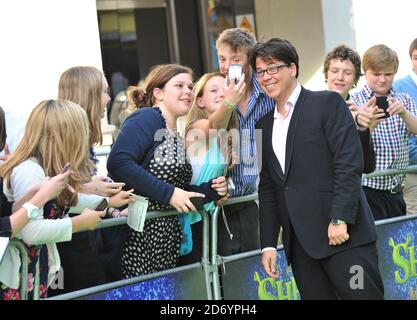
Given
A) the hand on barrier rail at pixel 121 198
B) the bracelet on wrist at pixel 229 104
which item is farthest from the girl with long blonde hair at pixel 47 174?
the bracelet on wrist at pixel 229 104

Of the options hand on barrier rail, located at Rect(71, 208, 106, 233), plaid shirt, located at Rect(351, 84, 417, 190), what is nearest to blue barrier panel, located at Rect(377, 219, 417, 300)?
plaid shirt, located at Rect(351, 84, 417, 190)

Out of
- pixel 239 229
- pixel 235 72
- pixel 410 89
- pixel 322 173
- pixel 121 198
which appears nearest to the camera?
pixel 322 173

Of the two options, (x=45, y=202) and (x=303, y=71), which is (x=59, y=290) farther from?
(x=303, y=71)

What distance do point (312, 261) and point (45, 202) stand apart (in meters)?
1.52

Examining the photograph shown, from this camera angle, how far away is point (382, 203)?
20.6ft

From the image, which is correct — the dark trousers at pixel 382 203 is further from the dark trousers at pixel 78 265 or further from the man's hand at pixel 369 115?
the dark trousers at pixel 78 265

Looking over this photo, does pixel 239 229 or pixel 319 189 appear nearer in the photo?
pixel 319 189

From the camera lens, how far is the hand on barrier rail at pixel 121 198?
487cm

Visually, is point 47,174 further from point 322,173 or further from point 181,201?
point 322,173

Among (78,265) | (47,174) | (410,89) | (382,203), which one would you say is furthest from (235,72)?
(410,89)

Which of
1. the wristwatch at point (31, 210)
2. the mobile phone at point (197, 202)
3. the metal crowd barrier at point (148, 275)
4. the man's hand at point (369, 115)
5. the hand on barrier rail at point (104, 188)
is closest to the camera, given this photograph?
the wristwatch at point (31, 210)

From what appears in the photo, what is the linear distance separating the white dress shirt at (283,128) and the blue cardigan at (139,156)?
0.61 meters

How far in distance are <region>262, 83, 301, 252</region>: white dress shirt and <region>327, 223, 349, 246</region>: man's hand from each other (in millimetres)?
449

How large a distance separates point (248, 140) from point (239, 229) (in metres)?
0.60
